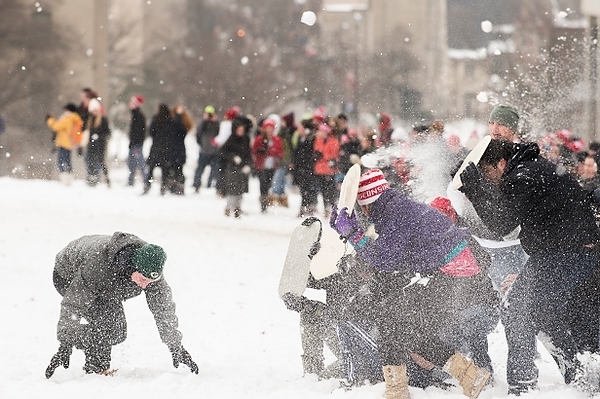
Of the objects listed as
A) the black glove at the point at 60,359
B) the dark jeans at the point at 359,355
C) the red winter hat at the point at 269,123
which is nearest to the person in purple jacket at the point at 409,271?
the dark jeans at the point at 359,355

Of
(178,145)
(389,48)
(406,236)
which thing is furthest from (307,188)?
(389,48)

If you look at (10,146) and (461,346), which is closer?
(461,346)

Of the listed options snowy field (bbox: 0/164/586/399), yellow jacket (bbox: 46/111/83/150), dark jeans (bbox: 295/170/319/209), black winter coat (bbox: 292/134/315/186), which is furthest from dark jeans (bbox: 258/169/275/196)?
yellow jacket (bbox: 46/111/83/150)

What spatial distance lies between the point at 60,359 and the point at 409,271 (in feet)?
7.78

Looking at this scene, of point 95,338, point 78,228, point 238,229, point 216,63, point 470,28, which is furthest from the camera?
point 470,28

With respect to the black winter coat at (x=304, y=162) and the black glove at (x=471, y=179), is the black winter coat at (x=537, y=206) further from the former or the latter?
the black winter coat at (x=304, y=162)

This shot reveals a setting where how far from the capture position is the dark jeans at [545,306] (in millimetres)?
6477

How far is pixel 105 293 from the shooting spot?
7.23m

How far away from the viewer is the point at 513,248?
7.82 meters

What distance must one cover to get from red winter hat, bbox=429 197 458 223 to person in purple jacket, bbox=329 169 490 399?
547 millimetres

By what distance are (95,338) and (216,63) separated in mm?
40400

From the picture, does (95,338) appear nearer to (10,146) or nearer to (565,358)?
(565,358)

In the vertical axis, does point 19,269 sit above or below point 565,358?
below

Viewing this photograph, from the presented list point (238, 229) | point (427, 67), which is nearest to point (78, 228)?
point (238, 229)
